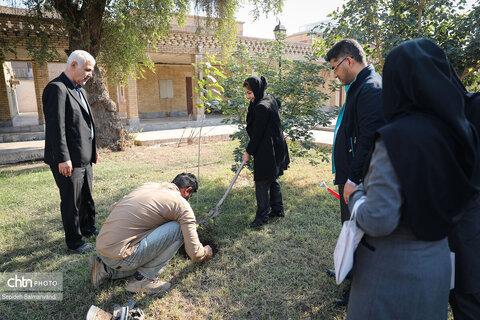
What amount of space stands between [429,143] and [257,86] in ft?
9.08

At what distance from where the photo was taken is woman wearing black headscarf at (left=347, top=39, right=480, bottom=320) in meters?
1.19

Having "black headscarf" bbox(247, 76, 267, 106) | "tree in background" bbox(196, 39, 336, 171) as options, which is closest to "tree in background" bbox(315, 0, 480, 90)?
"tree in background" bbox(196, 39, 336, 171)

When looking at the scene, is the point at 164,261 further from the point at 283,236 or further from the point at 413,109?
the point at 413,109

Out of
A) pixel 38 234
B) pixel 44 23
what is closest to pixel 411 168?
pixel 38 234

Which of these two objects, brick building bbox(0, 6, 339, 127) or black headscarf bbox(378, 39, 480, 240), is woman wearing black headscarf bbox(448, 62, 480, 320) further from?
brick building bbox(0, 6, 339, 127)

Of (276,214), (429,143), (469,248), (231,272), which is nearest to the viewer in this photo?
(429,143)

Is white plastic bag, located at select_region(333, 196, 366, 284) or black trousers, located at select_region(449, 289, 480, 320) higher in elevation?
white plastic bag, located at select_region(333, 196, 366, 284)

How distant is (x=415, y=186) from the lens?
3.96ft

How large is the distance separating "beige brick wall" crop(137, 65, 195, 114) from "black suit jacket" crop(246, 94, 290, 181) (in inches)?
588

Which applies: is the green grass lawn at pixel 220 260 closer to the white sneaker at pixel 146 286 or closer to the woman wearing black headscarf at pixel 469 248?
the white sneaker at pixel 146 286

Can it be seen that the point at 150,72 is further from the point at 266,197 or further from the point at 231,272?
the point at 231,272

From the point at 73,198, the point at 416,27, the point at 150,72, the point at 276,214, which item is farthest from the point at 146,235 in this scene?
the point at 150,72

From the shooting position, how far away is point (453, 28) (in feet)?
15.5

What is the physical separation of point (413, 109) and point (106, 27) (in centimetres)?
925
